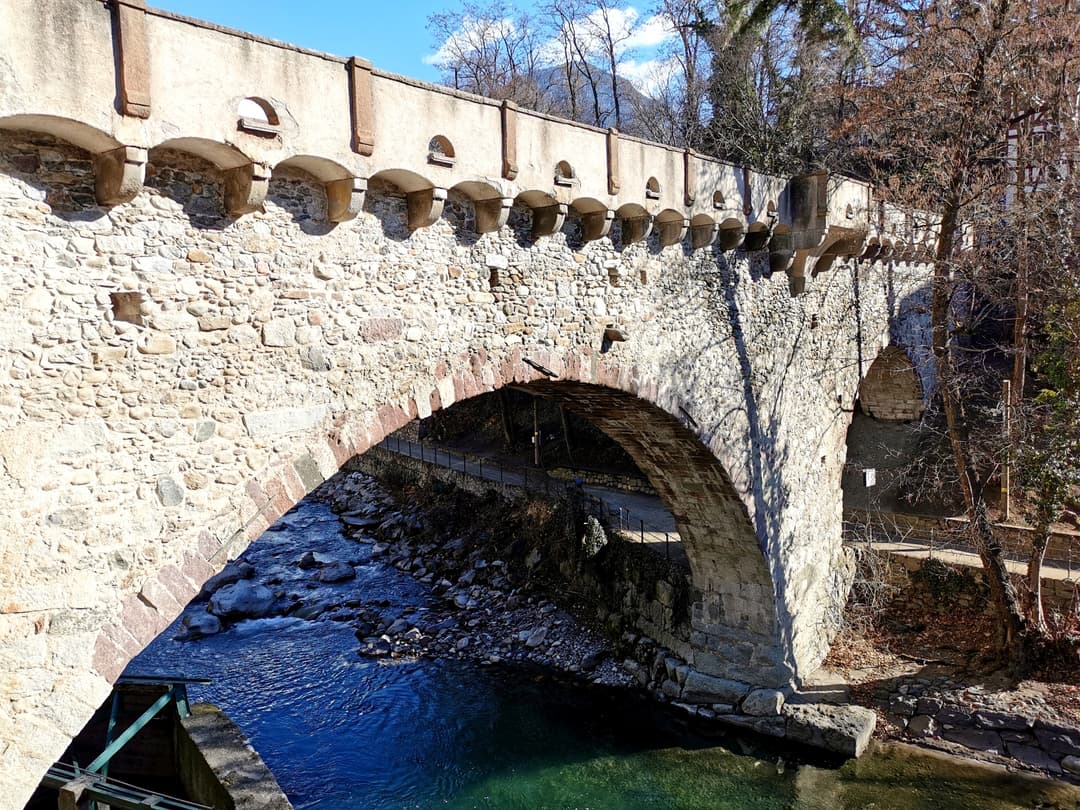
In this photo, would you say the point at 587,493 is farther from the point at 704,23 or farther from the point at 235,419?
the point at 235,419

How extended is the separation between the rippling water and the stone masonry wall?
451cm

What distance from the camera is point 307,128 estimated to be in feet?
14.3

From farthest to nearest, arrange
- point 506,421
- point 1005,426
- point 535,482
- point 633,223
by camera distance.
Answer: point 506,421 → point 535,482 → point 1005,426 → point 633,223

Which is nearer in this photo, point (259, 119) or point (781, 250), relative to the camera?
point (259, 119)

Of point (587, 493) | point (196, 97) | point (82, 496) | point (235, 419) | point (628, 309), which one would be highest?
point (196, 97)

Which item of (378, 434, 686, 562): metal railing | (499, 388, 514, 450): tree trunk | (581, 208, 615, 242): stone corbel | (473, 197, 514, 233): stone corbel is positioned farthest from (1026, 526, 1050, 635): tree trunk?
(499, 388, 514, 450): tree trunk

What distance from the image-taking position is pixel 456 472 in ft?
60.5

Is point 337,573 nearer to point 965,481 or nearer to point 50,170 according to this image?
point 965,481

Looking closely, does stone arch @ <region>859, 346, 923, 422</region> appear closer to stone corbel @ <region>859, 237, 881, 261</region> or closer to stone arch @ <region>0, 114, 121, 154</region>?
stone corbel @ <region>859, 237, 881, 261</region>

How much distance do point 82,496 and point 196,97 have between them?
2.02 meters

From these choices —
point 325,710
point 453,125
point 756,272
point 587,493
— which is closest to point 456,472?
point 587,493

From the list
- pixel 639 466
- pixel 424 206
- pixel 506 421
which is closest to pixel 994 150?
pixel 639 466

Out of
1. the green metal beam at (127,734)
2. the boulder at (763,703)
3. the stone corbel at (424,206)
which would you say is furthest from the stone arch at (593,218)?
the boulder at (763,703)

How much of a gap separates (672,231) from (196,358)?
4.60m
